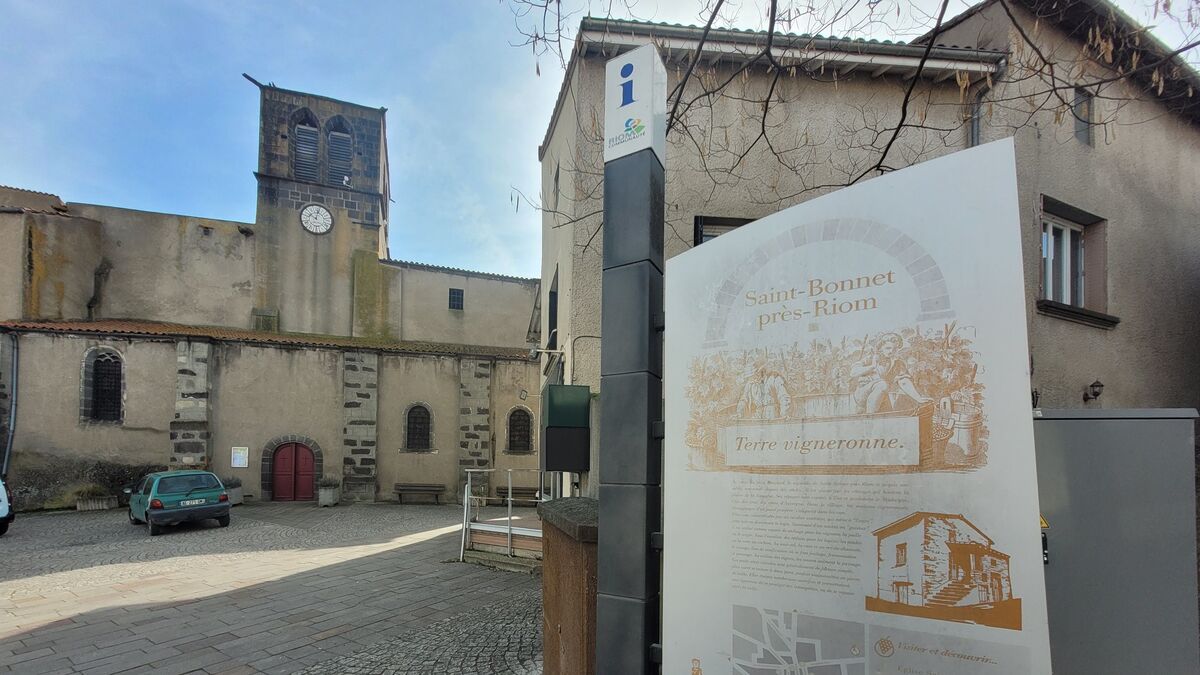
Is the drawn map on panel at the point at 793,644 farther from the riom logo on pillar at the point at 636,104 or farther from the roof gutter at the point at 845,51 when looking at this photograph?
the roof gutter at the point at 845,51

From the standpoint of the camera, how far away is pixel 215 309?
21859 mm

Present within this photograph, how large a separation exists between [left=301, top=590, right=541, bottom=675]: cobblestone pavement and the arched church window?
23209 mm

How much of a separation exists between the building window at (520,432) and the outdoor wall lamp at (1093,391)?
18113 mm

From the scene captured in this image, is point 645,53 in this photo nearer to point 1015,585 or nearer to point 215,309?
point 1015,585

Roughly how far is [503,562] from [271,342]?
14.9m

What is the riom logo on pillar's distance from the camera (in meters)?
2.83

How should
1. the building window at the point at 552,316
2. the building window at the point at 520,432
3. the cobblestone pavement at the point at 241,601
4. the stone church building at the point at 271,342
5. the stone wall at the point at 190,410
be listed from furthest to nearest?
the building window at the point at 520,432 < the stone wall at the point at 190,410 < the stone church building at the point at 271,342 < the building window at the point at 552,316 < the cobblestone pavement at the point at 241,601

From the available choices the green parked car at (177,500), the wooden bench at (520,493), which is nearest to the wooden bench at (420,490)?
the wooden bench at (520,493)

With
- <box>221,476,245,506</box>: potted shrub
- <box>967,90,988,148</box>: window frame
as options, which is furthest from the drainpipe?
<box>967,90,988,148</box>: window frame

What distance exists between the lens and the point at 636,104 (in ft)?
9.42

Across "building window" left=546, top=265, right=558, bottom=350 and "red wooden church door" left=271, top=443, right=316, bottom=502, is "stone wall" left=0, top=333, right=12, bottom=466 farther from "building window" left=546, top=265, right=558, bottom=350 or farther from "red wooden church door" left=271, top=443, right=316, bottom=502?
"building window" left=546, top=265, right=558, bottom=350

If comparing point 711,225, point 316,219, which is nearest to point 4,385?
point 316,219

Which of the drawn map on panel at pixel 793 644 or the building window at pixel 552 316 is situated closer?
the drawn map on panel at pixel 793 644

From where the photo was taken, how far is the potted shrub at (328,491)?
18906mm
